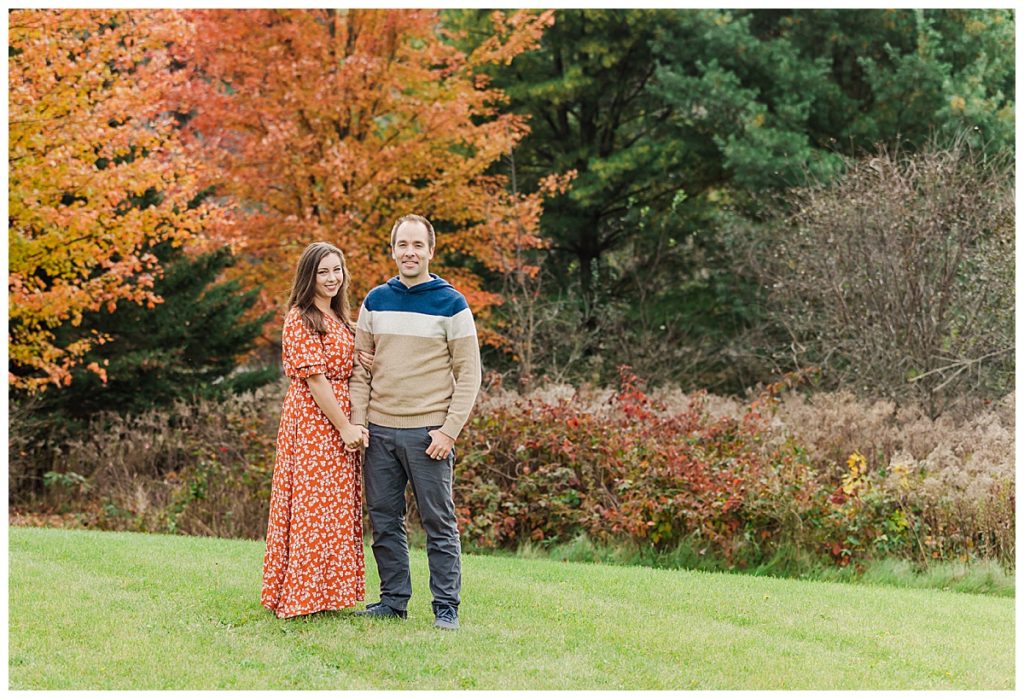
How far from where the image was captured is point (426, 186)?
1348 centimetres

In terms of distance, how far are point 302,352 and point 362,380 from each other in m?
0.32

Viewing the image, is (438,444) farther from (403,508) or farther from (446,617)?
(446,617)

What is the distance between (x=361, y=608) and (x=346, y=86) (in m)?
8.58

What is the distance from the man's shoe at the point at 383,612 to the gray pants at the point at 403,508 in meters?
0.02

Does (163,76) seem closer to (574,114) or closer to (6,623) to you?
(6,623)

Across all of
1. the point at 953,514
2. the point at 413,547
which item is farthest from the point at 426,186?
the point at 953,514

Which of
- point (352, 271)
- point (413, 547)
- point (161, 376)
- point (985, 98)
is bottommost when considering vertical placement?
point (413, 547)

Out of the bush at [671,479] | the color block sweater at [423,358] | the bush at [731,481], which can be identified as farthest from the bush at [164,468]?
the color block sweater at [423,358]

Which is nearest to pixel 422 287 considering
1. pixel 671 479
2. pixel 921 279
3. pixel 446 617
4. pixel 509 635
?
pixel 446 617

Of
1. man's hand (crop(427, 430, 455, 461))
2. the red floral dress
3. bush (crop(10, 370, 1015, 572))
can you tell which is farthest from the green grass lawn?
bush (crop(10, 370, 1015, 572))

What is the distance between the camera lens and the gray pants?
5.07 metres

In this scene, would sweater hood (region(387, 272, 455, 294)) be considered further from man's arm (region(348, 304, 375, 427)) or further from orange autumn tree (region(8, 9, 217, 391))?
orange autumn tree (region(8, 9, 217, 391))

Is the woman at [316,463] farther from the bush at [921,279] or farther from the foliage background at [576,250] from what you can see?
the bush at [921,279]

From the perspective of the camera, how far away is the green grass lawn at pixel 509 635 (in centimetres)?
451
